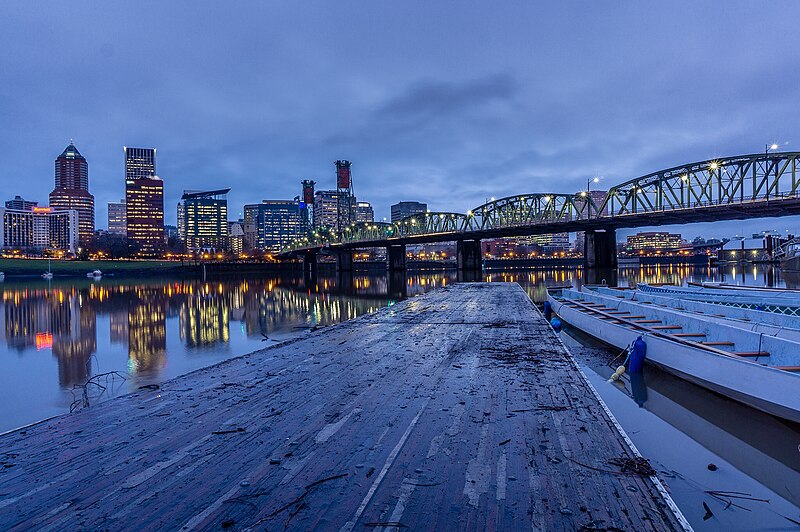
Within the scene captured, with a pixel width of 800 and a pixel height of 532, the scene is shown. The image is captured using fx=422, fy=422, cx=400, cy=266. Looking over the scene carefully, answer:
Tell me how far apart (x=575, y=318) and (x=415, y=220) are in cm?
12359

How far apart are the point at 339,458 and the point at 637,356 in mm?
12444

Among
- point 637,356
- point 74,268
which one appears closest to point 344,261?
point 74,268

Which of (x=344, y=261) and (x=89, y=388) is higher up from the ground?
(x=344, y=261)

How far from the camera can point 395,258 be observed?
141 m

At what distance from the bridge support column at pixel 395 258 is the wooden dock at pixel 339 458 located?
12749 cm

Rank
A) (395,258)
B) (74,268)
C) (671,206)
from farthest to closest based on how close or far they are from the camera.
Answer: (74,268) → (395,258) → (671,206)

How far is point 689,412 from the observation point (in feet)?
37.0

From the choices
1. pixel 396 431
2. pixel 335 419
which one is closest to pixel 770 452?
pixel 396 431

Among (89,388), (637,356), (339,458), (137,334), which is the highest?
(339,458)

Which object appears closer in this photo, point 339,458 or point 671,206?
point 339,458

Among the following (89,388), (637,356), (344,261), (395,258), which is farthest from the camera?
(344,261)

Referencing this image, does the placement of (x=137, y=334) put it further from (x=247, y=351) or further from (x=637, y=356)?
(x=637, y=356)

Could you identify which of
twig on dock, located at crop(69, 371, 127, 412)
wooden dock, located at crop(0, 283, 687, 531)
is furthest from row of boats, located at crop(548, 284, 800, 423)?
twig on dock, located at crop(69, 371, 127, 412)

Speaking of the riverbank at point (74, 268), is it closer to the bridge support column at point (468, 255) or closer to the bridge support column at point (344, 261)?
the bridge support column at point (344, 261)
